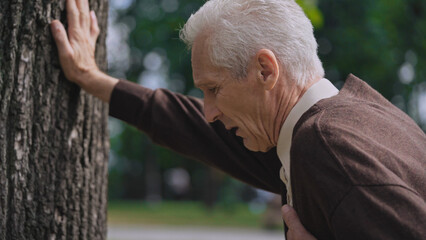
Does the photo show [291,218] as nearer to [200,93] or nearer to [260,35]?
[260,35]

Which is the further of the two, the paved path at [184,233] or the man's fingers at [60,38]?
the paved path at [184,233]

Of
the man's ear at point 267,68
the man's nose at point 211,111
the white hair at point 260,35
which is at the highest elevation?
the white hair at point 260,35

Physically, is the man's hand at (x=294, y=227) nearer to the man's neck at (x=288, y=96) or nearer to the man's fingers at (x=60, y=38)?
the man's neck at (x=288, y=96)

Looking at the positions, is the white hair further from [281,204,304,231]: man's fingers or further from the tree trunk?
the tree trunk

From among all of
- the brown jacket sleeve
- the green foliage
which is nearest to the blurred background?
the green foliage

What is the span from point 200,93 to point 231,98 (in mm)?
21937

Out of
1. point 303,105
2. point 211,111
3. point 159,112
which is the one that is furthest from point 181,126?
point 303,105

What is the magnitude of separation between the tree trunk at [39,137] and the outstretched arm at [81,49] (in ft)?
0.16

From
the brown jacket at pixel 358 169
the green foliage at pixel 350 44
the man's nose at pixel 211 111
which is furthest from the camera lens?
the green foliage at pixel 350 44

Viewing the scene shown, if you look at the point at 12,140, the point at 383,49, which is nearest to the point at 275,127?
the point at 12,140

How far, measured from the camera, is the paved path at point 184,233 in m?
Result: 12.6

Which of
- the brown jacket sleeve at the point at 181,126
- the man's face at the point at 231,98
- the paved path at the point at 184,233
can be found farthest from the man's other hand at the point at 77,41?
the paved path at the point at 184,233

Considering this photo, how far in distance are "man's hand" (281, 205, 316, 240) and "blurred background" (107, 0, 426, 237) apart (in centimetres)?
1179

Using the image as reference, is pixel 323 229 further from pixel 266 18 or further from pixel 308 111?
pixel 266 18
